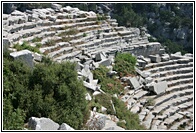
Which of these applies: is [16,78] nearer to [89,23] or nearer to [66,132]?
[66,132]

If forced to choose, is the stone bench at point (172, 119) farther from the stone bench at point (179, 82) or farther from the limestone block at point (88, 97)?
the limestone block at point (88, 97)

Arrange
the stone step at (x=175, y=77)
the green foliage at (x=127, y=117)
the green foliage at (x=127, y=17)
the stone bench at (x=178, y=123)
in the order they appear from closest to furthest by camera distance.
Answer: the green foliage at (x=127, y=117), the stone bench at (x=178, y=123), the stone step at (x=175, y=77), the green foliage at (x=127, y=17)

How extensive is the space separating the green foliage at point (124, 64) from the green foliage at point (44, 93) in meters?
7.03

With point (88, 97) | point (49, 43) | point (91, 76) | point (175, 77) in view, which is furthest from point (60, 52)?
point (175, 77)

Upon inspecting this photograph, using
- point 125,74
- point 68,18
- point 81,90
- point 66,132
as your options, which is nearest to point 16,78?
point 81,90

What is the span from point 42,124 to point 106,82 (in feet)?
21.6

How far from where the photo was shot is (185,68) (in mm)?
19609

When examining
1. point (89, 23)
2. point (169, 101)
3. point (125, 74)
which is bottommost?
point (169, 101)

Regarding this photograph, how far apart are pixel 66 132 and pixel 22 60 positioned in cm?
281

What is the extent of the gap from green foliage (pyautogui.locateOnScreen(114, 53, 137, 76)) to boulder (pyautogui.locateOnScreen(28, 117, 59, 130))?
8.23 m

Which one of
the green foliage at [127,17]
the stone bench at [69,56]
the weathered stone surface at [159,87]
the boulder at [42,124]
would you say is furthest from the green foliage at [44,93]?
the green foliage at [127,17]

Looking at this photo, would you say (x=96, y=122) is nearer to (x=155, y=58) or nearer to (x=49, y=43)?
(x=49, y=43)

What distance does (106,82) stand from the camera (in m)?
14.4

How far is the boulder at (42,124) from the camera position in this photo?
7.92 metres
